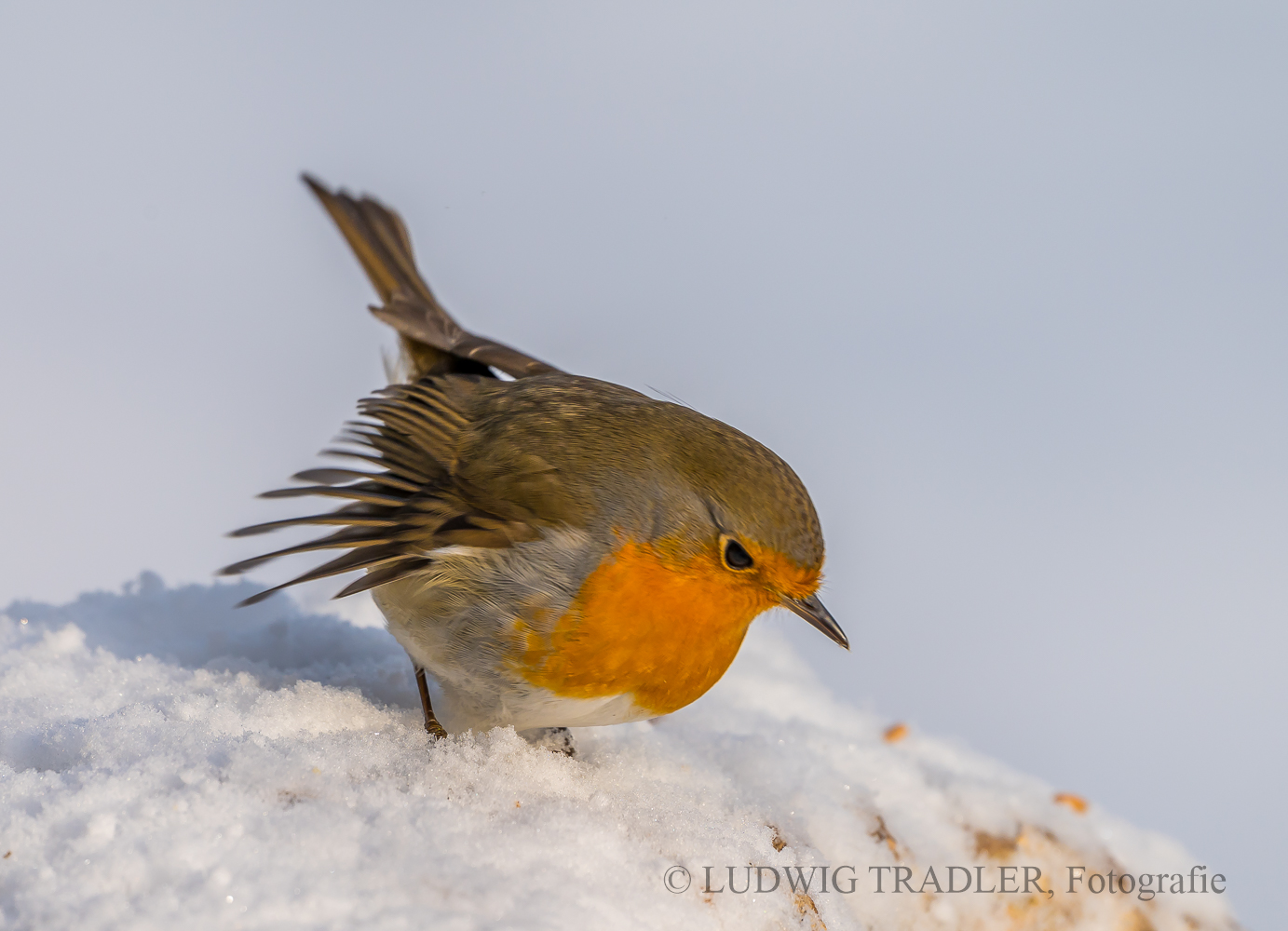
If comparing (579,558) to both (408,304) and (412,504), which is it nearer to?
(412,504)

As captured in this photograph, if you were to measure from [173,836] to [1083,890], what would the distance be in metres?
2.18

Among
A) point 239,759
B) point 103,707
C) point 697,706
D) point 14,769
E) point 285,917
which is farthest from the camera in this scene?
point 697,706

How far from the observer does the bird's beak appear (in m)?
2.00

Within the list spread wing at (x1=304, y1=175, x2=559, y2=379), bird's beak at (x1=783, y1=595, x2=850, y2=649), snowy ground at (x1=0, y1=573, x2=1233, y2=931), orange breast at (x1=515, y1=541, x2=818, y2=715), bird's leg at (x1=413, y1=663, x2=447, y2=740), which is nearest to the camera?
snowy ground at (x1=0, y1=573, x2=1233, y2=931)

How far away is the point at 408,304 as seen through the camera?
117 inches

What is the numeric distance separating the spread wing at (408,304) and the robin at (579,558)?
2.36 ft

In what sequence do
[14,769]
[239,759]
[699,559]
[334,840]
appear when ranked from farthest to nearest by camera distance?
[699,559] < [14,769] < [239,759] < [334,840]

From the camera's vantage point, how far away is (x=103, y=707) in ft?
6.88

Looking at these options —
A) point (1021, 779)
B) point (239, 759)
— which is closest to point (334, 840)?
point (239, 759)

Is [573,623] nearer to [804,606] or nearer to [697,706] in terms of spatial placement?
[804,606]

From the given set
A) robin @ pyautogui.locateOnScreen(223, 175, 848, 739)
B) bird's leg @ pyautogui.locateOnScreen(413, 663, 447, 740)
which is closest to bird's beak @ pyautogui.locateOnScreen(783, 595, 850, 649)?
robin @ pyautogui.locateOnScreen(223, 175, 848, 739)
